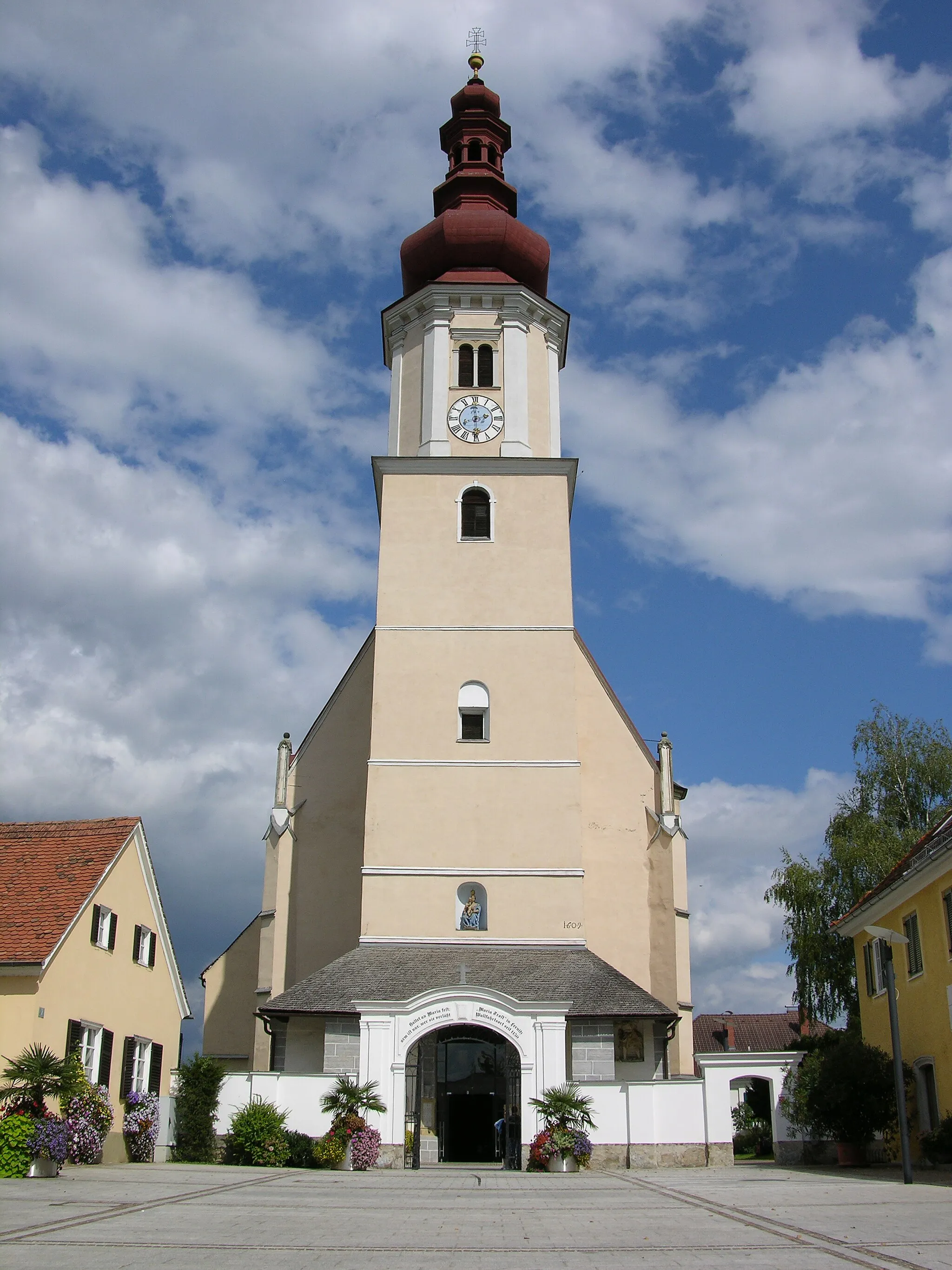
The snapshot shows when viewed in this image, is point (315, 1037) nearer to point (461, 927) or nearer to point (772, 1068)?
point (461, 927)

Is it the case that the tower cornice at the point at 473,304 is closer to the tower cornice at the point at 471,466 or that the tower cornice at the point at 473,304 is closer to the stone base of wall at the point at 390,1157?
the tower cornice at the point at 471,466

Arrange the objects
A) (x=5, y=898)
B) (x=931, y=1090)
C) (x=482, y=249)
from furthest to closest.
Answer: (x=482, y=249) < (x=931, y=1090) < (x=5, y=898)

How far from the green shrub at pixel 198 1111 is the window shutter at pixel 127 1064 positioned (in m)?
1.24

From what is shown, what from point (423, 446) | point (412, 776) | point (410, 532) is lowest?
point (412, 776)

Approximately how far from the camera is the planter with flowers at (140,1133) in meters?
21.9

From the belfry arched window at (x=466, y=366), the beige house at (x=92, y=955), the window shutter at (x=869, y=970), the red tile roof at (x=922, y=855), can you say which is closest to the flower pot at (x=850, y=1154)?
the window shutter at (x=869, y=970)

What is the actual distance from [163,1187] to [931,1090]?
45.4 ft

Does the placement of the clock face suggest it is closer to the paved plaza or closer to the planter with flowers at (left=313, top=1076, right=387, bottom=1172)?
the planter with flowers at (left=313, top=1076, right=387, bottom=1172)

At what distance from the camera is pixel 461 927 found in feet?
85.7

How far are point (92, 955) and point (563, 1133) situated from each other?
8.55 meters

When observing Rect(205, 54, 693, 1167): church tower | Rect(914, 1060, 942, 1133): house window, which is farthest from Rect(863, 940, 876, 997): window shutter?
Rect(914, 1060, 942, 1133): house window

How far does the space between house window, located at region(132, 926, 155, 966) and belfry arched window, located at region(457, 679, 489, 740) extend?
784 cm

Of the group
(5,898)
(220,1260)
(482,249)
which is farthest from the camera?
(482,249)

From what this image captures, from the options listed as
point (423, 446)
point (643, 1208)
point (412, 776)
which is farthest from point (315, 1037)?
point (423, 446)
